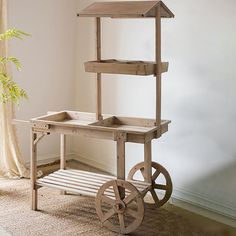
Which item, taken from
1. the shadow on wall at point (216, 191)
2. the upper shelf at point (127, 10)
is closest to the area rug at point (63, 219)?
the shadow on wall at point (216, 191)

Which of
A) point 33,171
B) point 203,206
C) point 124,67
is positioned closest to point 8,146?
point 33,171

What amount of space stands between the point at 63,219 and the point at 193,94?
141 centimetres

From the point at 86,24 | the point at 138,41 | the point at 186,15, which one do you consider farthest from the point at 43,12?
the point at 186,15

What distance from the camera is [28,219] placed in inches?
135

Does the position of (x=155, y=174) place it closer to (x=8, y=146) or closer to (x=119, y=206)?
(x=119, y=206)

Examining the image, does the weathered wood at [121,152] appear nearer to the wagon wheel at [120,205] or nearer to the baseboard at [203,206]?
the wagon wheel at [120,205]

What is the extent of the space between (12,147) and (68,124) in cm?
128

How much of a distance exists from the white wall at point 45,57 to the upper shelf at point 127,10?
1.42m

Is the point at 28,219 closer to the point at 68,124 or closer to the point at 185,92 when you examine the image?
the point at 68,124

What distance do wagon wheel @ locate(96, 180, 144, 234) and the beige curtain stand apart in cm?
134

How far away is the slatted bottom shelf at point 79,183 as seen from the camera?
3.40m

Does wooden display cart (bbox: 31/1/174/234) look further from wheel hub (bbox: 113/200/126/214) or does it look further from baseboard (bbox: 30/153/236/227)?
baseboard (bbox: 30/153/236/227)

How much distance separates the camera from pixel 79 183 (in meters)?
3.54

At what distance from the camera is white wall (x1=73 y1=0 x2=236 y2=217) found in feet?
11.4
